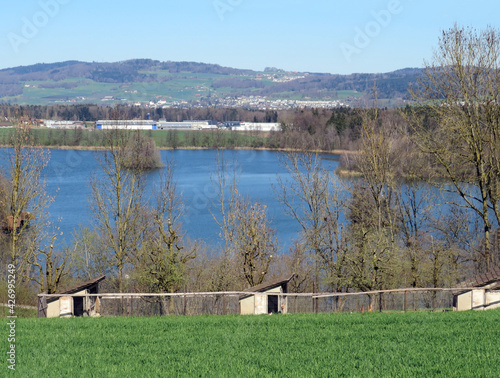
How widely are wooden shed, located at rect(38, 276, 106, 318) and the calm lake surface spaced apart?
15.3m

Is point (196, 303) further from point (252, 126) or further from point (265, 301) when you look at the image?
point (252, 126)

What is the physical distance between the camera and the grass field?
9.33 meters

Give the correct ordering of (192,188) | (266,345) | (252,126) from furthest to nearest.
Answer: (252,126) < (192,188) < (266,345)

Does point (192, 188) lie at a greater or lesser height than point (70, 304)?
lesser

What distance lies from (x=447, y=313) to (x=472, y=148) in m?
8.71

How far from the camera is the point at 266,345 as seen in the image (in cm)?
1077

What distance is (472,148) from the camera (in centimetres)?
2058

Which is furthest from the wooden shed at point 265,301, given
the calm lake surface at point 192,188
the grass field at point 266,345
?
the calm lake surface at point 192,188

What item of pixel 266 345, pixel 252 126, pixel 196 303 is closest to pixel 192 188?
pixel 196 303

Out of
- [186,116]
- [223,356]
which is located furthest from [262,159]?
→ [186,116]

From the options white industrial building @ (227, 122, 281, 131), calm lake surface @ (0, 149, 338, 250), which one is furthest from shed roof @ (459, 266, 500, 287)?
white industrial building @ (227, 122, 281, 131)

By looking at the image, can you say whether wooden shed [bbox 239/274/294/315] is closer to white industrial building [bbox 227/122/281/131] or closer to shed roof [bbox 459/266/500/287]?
Result: shed roof [bbox 459/266/500/287]

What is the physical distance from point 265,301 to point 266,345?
3.68 metres

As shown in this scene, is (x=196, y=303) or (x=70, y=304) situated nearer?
(x=70, y=304)
